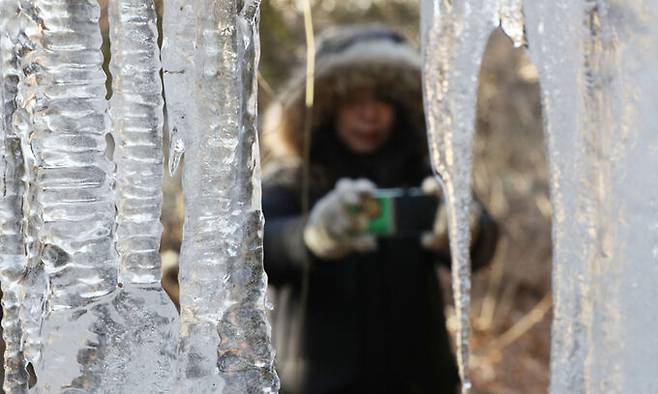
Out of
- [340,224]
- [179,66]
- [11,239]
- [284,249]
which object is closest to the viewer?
[179,66]

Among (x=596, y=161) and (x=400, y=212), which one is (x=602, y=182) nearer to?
(x=596, y=161)

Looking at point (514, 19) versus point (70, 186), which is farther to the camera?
point (514, 19)

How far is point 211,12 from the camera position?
0.89 meters

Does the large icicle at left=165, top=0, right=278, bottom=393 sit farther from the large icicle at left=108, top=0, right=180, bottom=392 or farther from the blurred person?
the blurred person

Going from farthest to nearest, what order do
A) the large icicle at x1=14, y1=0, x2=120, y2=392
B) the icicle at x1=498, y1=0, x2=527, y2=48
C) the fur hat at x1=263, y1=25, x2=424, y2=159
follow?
the fur hat at x1=263, y1=25, x2=424, y2=159 < the icicle at x1=498, y1=0, x2=527, y2=48 < the large icicle at x1=14, y1=0, x2=120, y2=392

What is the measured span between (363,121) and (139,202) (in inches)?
75.9

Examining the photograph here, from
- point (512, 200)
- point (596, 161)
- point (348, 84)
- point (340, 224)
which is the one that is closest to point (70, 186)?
point (596, 161)

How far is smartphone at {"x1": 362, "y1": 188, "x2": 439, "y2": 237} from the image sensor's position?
Answer: 2.29m

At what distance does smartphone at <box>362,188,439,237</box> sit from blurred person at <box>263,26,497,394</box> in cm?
5

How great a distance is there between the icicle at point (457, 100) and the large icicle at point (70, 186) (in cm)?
37

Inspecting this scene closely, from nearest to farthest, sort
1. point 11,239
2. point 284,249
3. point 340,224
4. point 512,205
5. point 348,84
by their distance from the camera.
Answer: point 11,239
point 340,224
point 284,249
point 348,84
point 512,205

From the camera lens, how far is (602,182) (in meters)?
0.97

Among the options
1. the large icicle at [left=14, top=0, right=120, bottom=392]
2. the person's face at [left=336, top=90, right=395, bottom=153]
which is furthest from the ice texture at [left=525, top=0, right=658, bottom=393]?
the person's face at [left=336, top=90, right=395, bottom=153]

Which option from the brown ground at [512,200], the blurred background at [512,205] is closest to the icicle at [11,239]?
the blurred background at [512,205]
